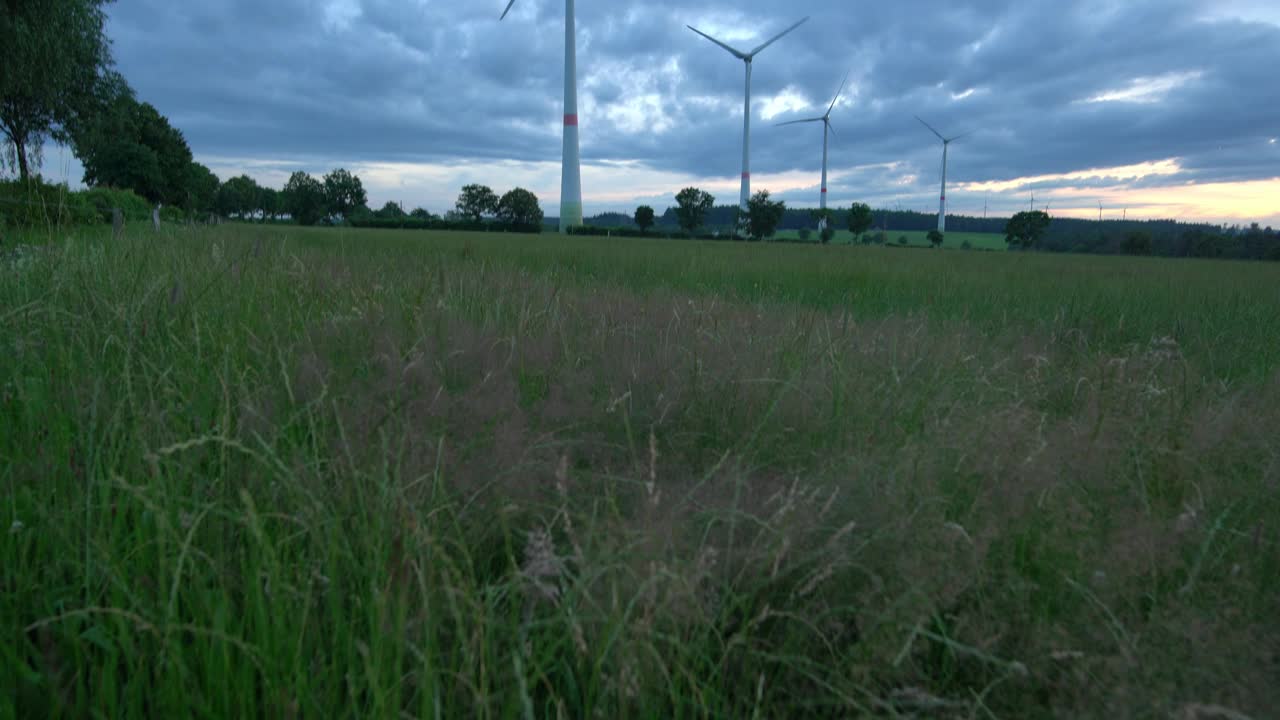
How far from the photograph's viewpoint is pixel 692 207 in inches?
2709

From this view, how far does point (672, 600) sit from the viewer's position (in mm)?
1241

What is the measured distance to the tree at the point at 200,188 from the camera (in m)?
61.4

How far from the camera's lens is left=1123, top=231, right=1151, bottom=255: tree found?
2259 centimetres

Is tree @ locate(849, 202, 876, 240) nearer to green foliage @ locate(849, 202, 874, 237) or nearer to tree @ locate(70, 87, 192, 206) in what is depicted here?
green foliage @ locate(849, 202, 874, 237)

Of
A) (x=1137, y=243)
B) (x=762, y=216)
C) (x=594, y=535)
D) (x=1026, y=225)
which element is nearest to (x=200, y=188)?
(x=762, y=216)

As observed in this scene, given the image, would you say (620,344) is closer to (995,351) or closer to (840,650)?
(840,650)

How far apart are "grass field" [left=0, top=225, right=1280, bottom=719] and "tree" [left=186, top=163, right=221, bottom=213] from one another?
198 ft

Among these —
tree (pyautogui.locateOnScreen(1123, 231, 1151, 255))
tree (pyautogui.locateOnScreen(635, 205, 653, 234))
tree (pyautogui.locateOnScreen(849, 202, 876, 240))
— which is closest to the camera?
Result: tree (pyautogui.locateOnScreen(1123, 231, 1151, 255))

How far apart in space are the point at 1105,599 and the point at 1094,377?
2.18 m

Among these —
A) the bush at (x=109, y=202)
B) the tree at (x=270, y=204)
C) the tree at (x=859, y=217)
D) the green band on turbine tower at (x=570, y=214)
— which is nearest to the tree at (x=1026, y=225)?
the tree at (x=859, y=217)

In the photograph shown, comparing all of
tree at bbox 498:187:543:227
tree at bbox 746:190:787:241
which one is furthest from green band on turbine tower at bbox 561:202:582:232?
tree at bbox 498:187:543:227

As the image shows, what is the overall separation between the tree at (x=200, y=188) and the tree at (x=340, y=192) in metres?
13.4

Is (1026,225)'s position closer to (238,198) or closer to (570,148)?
(570,148)

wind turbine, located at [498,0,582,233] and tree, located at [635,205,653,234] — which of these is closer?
wind turbine, located at [498,0,582,233]
